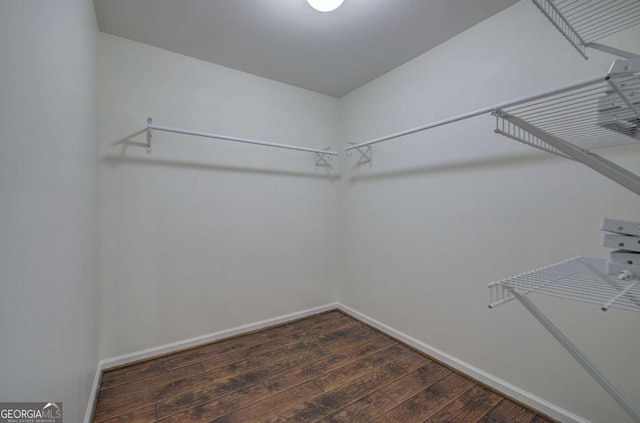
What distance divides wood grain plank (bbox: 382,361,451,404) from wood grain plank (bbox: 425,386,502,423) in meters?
0.19

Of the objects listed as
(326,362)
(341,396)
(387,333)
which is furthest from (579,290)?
(387,333)

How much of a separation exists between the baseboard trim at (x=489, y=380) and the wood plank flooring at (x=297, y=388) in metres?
0.05

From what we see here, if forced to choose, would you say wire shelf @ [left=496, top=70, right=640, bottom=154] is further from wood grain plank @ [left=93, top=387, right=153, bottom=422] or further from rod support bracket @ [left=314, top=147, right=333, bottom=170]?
wood grain plank @ [left=93, top=387, right=153, bottom=422]

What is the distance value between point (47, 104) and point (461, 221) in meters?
2.18

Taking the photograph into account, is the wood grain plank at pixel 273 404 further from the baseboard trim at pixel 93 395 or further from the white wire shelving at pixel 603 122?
the white wire shelving at pixel 603 122

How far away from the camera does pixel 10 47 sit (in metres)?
0.60

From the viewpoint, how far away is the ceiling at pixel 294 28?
161cm

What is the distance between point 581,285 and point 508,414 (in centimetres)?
111

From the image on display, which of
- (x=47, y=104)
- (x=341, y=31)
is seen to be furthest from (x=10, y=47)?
(x=341, y=31)

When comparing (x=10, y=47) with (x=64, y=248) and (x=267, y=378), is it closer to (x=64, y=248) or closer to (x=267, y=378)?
(x=64, y=248)

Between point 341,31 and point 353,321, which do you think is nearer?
point 341,31

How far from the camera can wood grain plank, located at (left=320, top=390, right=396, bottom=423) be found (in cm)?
145

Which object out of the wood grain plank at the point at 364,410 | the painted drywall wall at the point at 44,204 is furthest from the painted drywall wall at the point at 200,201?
the wood grain plank at the point at 364,410

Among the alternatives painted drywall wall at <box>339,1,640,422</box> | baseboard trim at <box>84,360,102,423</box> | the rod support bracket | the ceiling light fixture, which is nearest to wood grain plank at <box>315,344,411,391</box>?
painted drywall wall at <box>339,1,640,422</box>
